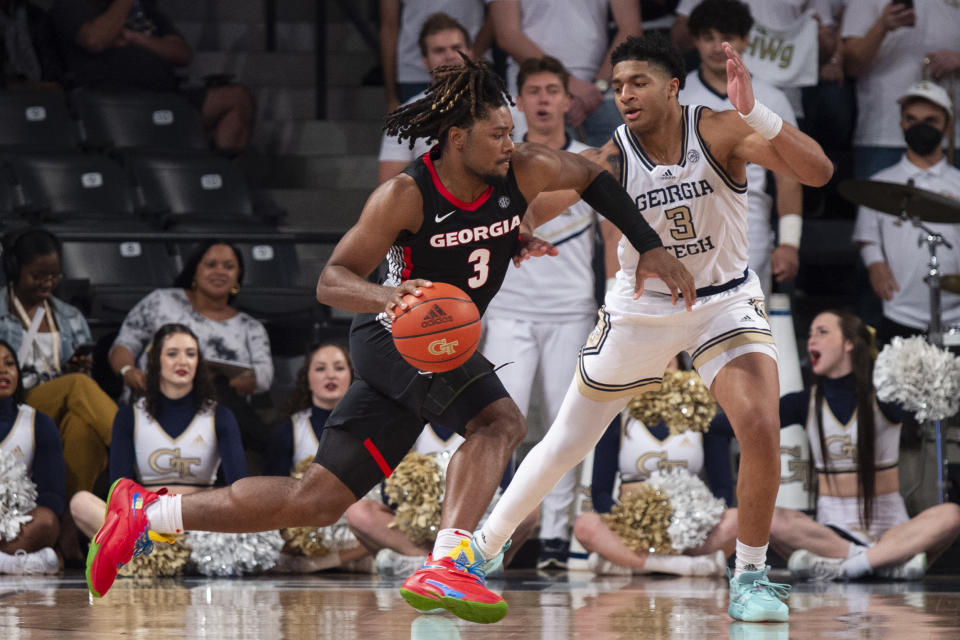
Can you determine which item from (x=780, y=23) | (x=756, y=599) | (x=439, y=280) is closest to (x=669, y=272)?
(x=439, y=280)

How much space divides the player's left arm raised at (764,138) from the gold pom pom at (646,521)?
2393 mm

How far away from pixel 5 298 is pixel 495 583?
118 inches

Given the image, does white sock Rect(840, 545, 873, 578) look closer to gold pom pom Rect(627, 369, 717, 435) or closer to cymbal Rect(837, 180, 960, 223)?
gold pom pom Rect(627, 369, 717, 435)

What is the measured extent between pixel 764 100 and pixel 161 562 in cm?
385

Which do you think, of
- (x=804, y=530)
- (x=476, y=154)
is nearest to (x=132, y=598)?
(x=476, y=154)

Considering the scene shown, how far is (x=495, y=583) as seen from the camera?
6.17m

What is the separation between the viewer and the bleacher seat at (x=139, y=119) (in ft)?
30.4

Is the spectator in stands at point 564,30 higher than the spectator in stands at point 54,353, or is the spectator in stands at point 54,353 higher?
the spectator in stands at point 564,30

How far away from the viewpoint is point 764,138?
14.5 ft

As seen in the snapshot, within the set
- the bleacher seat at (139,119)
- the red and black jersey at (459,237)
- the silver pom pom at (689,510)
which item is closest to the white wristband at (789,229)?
the silver pom pom at (689,510)

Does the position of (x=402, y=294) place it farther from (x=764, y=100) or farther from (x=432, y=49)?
(x=764, y=100)

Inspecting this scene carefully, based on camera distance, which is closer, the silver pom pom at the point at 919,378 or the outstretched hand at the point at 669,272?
the outstretched hand at the point at 669,272

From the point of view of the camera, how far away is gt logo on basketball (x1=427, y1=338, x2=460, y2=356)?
3.83 meters

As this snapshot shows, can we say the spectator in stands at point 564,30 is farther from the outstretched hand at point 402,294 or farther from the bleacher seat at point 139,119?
the outstretched hand at point 402,294
